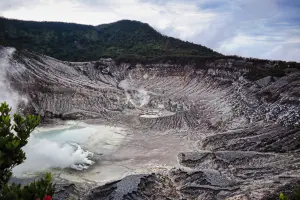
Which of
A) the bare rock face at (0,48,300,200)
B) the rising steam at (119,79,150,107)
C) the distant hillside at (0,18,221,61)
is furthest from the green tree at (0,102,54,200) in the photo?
the distant hillside at (0,18,221,61)

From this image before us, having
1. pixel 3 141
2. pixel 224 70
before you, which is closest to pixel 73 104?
pixel 224 70

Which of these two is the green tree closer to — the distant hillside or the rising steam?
the rising steam

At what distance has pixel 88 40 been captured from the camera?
92.5 m

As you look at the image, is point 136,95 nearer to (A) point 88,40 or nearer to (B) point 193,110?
(B) point 193,110

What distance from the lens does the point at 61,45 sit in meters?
86.1

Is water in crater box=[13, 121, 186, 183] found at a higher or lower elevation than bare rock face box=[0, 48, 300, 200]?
lower

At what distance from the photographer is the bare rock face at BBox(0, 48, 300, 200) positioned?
20.6 meters

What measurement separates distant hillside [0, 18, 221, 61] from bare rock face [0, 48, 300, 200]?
16.6 meters

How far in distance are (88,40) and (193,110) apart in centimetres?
5992

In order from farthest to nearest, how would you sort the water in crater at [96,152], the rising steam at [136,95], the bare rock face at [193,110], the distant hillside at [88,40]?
the distant hillside at [88,40] < the rising steam at [136,95] < the water in crater at [96,152] < the bare rock face at [193,110]

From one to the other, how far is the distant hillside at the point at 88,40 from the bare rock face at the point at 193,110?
16.6 m

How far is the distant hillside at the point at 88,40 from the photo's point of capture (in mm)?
73125

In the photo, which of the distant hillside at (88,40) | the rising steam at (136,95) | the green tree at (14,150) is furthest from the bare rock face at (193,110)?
the distant hillside at (88,40)

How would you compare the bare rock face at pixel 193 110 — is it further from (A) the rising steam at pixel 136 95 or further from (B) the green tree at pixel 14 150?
(B) the green tree at pixel 14 150
